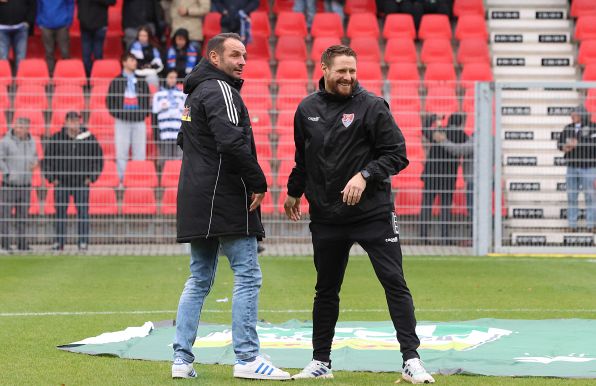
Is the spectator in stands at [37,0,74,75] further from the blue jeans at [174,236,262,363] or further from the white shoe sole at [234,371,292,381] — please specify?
the white shoe sole at [234,371,292,381]

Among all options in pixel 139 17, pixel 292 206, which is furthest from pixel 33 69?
pixel 292 206

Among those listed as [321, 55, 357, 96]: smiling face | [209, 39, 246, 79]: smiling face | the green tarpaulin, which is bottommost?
the green tarpaulin

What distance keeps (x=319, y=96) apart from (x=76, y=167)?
1066 cm

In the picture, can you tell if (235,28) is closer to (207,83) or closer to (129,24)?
(129,24)

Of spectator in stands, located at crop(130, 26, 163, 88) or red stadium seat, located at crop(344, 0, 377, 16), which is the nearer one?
spectator in stands, located at crop(130, 26, 163, 88)

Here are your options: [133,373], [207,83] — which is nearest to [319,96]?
[207,83]

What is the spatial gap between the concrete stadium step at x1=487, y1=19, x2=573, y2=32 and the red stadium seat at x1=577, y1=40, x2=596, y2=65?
1.28m

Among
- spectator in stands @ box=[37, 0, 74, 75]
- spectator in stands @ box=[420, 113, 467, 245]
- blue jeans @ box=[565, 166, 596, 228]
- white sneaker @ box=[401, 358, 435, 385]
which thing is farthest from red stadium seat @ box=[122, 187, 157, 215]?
white sneaker @ box=[401, 358, 435, 385]

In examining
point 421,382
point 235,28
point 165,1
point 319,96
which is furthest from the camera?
point 165,1

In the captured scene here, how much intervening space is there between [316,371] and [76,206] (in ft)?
35.1

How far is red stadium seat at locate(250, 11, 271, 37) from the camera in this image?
76.0ft

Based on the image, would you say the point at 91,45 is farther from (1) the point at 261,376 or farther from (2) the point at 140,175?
(1) the point at 261,376

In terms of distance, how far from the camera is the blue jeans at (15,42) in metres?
22.0

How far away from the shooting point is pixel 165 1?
23797 millimetres
